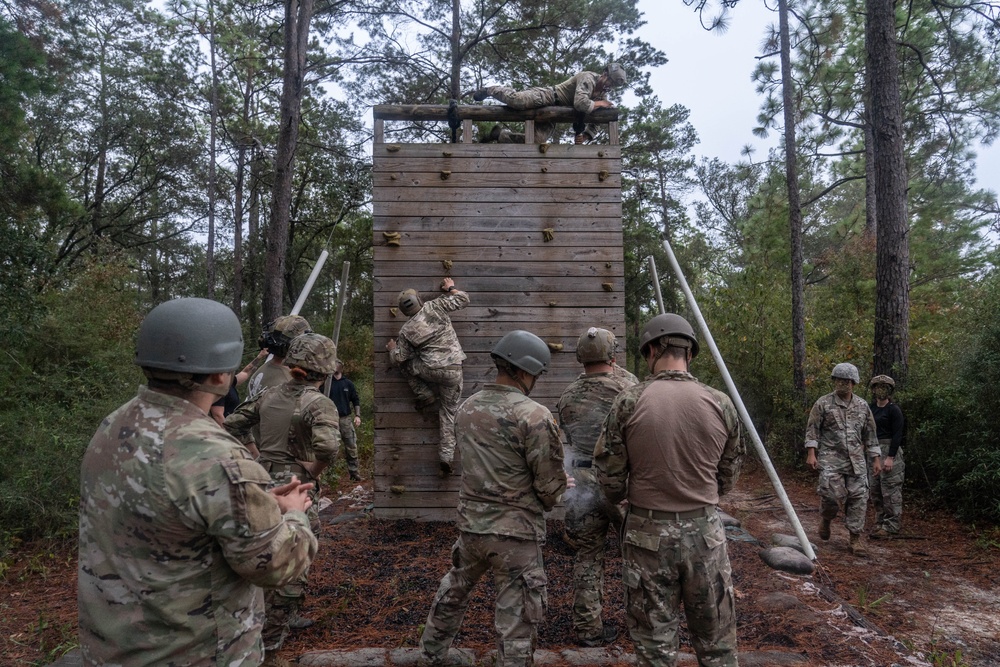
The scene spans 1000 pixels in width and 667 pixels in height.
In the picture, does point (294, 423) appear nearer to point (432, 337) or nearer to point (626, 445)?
point (626, 445)

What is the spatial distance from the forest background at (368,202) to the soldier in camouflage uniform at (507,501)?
5757 millimetres

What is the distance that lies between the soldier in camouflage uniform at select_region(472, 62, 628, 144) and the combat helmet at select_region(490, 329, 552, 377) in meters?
4.78

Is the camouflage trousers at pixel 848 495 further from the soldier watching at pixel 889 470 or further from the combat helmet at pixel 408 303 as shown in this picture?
the combat helmet at pixel 408 303

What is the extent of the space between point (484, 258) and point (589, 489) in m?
3.74

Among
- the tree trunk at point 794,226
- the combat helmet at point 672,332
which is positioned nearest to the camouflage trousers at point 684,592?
the combat helmet at point 672,332

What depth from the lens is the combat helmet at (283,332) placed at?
5.29 metres

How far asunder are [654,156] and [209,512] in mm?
22427

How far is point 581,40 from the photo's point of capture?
18.0 metres

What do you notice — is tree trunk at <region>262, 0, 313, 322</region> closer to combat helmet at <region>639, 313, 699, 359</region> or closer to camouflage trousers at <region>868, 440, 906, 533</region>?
combat helmet at <region>639, 313, 699, 359</region>

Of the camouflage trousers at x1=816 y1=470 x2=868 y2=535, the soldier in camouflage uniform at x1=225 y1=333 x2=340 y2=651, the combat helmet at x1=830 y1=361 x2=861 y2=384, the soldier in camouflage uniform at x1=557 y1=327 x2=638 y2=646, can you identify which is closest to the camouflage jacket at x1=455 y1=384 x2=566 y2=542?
the soldier in camouflage uniform at x1=557 y1=327 x2=638 y2=646

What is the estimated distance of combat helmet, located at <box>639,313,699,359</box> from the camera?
375 centimetres

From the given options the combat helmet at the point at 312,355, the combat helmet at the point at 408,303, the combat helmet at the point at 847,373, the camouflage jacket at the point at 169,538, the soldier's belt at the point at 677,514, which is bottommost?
the soldier's belt at the point at 677,514

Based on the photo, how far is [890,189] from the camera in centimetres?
963

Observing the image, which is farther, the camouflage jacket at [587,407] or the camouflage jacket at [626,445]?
the camouflage jacket at [587,407]
